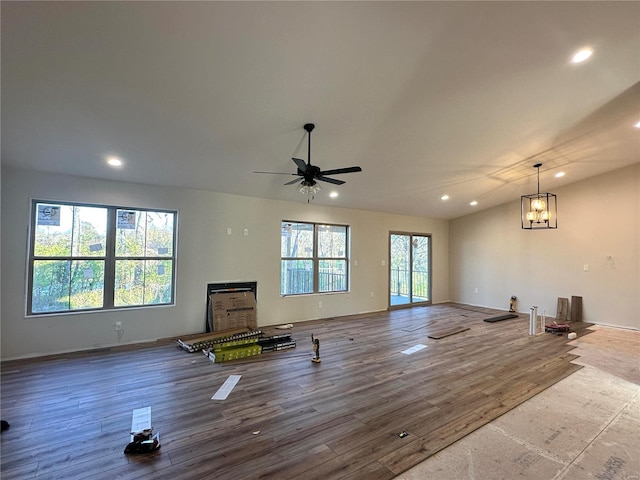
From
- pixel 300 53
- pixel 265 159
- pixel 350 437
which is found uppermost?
pixel 300 53

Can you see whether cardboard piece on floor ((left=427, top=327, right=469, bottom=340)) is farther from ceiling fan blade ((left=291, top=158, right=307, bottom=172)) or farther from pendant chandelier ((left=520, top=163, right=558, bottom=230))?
ceiling fan blade ((left=291, top=158, right=307, bottom=172))

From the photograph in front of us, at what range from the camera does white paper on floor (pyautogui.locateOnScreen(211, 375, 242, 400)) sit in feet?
10.2

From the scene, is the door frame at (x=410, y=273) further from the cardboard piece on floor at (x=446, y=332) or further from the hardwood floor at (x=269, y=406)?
the hardwood floor at (x=269, y=406)

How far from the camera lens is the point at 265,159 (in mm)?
4477

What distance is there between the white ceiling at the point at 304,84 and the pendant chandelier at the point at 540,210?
3.28ft

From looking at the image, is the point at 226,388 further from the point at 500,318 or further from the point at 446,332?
the point at 500,318

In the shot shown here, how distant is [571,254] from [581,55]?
540 cm

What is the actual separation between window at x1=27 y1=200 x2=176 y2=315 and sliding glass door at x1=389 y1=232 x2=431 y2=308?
213 inches

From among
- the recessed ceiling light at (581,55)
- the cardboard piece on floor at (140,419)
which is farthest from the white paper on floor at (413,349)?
the recessed ceiling light at (581,55)

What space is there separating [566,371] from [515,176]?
3.90m

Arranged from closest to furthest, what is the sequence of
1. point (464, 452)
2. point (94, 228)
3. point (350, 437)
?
point (464, 452), point (350, 437), point (94, 228)

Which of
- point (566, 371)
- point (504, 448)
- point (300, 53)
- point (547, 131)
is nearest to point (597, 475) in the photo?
point (504, 448)

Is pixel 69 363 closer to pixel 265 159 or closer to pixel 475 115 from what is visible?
pixel 265 159

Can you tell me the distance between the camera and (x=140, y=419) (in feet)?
8.76
